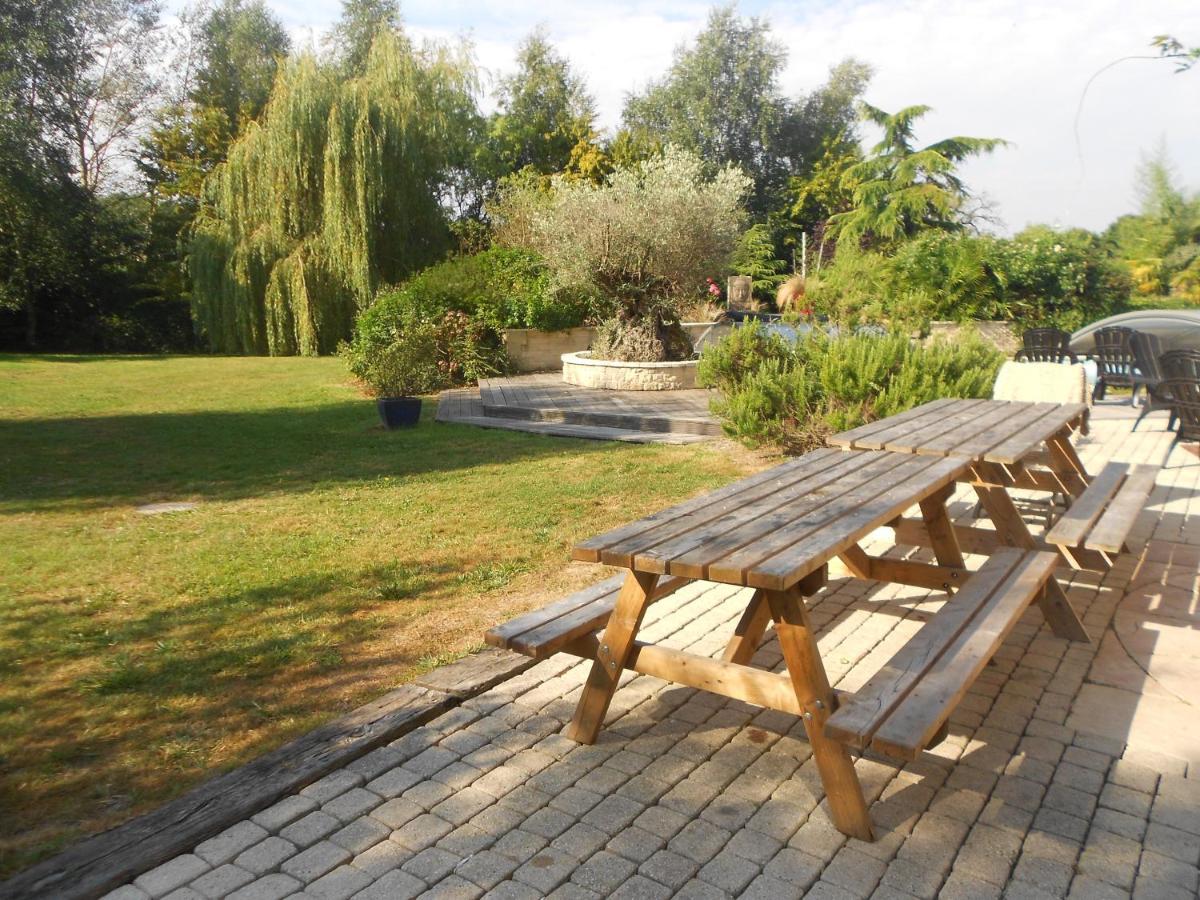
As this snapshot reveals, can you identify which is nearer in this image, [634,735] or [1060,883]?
[1060,883]

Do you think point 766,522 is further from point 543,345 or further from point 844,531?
point 543,345

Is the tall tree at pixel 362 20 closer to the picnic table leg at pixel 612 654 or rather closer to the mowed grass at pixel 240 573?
the mowed grass at pixel 240 573

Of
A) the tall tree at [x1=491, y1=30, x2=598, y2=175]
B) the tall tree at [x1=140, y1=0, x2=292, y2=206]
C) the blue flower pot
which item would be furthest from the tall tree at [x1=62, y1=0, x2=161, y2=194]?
Result: the blue flower pot

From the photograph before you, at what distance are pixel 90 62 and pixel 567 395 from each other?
12.6m

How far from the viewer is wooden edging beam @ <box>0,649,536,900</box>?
2303 mm

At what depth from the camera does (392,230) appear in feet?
→ 67.9

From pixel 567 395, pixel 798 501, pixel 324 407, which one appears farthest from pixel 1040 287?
pixel 798 501

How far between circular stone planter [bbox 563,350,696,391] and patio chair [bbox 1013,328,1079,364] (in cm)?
490

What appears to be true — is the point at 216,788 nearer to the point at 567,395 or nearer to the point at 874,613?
the point at 874,613

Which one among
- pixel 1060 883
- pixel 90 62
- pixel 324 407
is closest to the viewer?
pixel 1060 883

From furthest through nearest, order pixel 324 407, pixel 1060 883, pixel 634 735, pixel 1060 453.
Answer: pixel 324 407, pixel 1060 453, pixel 634 735, pixel 1060 883

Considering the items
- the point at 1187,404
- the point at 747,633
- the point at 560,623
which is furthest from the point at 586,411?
the point at 560,623

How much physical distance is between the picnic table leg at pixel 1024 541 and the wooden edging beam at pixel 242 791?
85.2 inches

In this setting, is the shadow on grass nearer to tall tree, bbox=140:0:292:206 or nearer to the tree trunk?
the tree trunk
